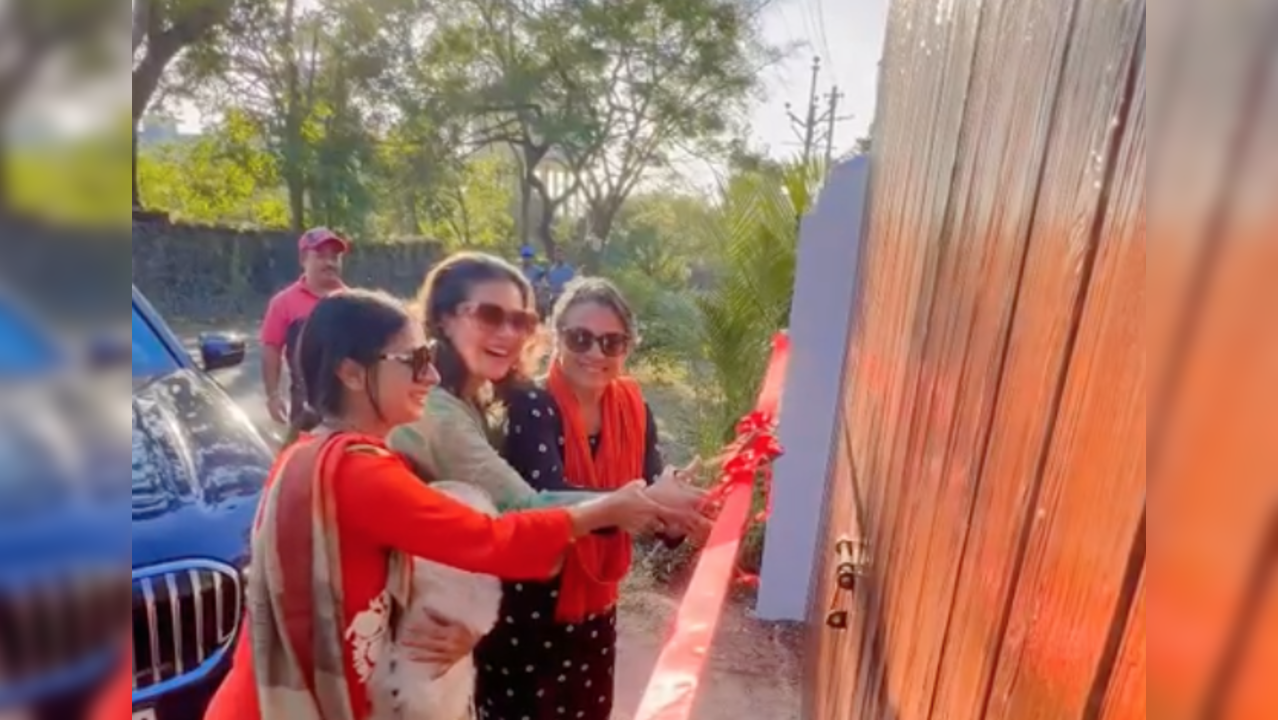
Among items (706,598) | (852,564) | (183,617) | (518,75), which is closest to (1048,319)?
(706,598)

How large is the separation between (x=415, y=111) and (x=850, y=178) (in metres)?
13.1

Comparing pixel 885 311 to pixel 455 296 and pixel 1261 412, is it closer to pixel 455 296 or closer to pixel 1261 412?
pixel 455 296

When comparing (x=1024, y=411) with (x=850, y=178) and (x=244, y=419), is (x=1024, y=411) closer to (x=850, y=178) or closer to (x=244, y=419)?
(x=244, y=419)

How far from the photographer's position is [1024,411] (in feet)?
2.21

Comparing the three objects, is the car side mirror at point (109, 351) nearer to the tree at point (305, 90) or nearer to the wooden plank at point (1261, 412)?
the wooden plank at point (1261, 412)

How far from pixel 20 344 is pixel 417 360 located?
1.38 m

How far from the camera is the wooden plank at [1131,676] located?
1.33 feet

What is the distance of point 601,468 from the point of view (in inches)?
92.0

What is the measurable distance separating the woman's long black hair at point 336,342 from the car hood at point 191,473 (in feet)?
1.92

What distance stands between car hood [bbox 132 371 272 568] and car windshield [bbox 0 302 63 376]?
1.79 m

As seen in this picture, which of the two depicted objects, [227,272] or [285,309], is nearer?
[285,309]

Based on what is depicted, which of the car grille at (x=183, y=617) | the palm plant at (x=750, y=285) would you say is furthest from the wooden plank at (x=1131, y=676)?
the palm plant at (x=750, y=285)

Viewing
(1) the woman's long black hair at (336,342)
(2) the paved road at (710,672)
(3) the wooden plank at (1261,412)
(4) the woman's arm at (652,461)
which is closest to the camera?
(3) the wooden plank at (1261,412)

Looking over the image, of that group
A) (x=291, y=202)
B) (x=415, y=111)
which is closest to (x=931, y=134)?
(x=291, y=202)
